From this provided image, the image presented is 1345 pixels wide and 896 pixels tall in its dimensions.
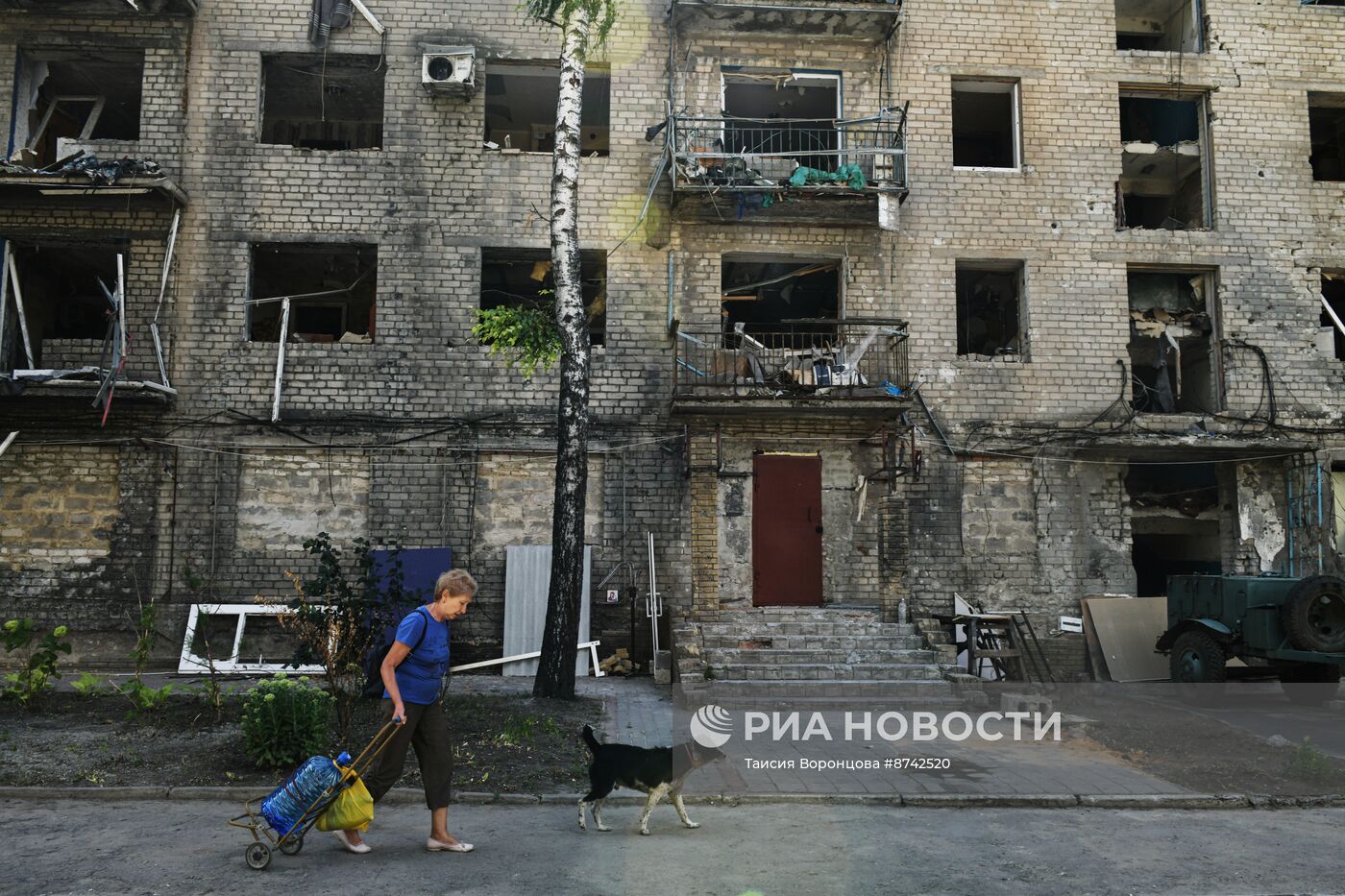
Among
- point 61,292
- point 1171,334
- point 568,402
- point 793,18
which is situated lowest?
point 568,402

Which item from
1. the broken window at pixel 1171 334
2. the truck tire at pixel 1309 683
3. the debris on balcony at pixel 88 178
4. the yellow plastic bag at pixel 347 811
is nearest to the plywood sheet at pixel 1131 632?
the truck tire at pixel 1309 683

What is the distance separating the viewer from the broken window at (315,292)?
46.4 ft

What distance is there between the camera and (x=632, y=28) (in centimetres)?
1430

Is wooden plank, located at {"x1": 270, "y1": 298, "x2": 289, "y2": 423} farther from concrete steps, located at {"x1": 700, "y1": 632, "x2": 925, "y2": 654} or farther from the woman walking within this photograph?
the woman walking

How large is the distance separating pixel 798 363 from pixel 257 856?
1023cm

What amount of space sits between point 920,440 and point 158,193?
1164cm

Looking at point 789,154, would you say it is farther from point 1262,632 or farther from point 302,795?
point 302,795

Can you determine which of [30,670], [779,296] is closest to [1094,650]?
[779,296]

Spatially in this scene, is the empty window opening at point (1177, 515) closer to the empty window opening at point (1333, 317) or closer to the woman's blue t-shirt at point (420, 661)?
the empty window opening at point (1333, 317)

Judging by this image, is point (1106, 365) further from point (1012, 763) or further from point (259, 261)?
point (259, 261)

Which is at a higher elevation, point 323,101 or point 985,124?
point 985,124

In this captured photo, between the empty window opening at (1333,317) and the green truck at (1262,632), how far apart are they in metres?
4.51

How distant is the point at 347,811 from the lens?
511 cm

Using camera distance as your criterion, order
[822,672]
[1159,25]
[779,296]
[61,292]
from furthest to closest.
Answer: [1159,25] < [779,296] < [61,292] < [822,672]
